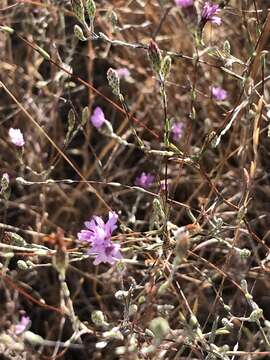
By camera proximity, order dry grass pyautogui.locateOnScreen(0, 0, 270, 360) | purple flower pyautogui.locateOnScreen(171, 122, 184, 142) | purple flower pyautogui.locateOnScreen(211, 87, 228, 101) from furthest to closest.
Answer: purple flower pyautogui.locateOnScreen(171, 122, 184, 142)
purple flower pyautogui.locateOnScreen(211, 87, 228, 101)
dry grass pyautogui.locateOnScreen(0, 0, 270, 360)

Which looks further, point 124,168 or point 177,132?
point 124,168

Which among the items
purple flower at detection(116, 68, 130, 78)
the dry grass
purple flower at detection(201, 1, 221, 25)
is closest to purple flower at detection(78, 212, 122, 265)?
the dry grass

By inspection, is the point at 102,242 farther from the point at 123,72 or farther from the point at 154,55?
the point at 123,72

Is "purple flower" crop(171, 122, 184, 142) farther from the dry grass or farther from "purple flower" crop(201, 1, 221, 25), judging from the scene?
"purple flower" crop(201, 1, 221, 25)

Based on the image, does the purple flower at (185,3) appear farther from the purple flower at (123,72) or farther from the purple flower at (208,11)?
the purple flower at (123,72)

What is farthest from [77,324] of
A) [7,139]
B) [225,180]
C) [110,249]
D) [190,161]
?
[7,139]

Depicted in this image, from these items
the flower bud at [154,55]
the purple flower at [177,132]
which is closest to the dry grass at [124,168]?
the purple flower at [177,132]

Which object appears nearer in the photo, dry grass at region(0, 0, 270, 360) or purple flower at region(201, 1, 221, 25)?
purple flower at region(201, 1, 221, 25)

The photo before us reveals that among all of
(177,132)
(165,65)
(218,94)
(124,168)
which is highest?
(165,65)

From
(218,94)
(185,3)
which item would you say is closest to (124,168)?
(218,94)
